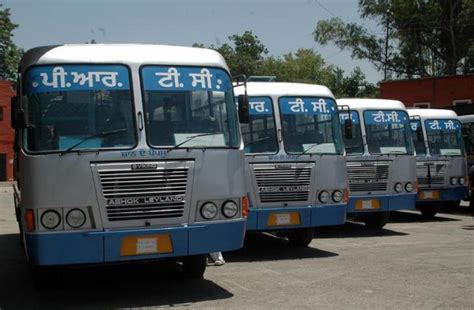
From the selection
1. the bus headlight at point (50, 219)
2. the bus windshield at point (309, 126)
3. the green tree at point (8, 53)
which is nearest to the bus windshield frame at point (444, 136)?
the bus windshield at point (309, 126)

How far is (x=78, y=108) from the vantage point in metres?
6.96

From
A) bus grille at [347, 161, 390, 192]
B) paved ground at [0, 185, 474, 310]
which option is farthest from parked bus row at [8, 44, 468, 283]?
bus grille at [347, 161, 390, 192]

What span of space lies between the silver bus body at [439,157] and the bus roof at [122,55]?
366 inches

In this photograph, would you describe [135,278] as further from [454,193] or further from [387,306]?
[454,193]

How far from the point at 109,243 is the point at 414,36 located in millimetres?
43353

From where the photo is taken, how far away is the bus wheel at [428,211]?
648 inches

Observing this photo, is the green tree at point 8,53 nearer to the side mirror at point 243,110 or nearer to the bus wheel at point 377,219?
the bus wheel at point 377,219

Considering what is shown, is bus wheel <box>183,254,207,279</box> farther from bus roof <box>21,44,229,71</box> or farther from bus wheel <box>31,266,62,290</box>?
bus roof <box>21,44,229,71</box>

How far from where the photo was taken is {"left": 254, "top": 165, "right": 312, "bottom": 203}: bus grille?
32.9 feet

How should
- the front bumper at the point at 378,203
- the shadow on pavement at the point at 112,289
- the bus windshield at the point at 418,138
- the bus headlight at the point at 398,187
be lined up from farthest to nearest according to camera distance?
the bus windshield at the point at 418,138 < the bus headlight at the point at 398,187 < the front bumper at the point at 378,203 < the shadow on pavement at the point at 112,289

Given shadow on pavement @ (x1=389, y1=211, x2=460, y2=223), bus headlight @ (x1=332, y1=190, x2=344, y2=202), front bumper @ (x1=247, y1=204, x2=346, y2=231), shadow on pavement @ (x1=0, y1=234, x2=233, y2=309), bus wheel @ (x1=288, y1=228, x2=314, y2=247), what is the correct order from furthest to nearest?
shadow on pavement @ (x1=389, y1=211, x2=460, y2=223)
bus wheel @ (x1=288, y1=228, x2=314, y2=247)
bus headlight @ (x1=332, y1=190, x2=344, y2=202)
front bumper @ (x1=247, y1=204, x2=346, y2=231)
shadow on pavement @ (x1=0, y1=234, x2=233, y2=309)

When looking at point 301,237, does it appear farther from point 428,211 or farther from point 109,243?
point 428,211

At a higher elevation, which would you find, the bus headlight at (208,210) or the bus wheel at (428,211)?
the bus headlight at (208,210)

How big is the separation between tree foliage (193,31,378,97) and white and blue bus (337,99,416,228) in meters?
39.9
